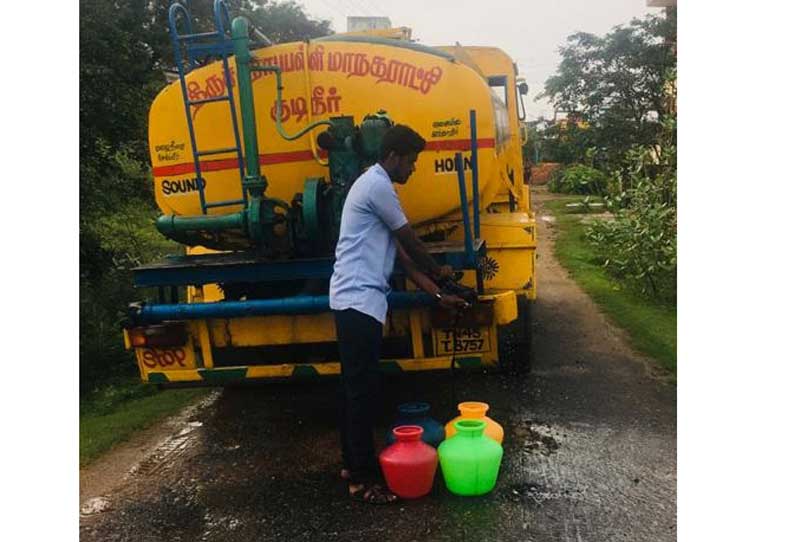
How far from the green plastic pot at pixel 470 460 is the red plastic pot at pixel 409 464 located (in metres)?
0.07

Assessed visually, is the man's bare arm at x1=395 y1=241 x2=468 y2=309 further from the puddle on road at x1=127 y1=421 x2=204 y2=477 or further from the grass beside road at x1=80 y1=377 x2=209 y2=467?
the grass beside road at x1=80 y1=377 x2=209 y2=467

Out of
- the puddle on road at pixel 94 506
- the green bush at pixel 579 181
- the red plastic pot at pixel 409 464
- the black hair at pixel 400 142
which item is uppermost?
the green bush at pixel 579 181

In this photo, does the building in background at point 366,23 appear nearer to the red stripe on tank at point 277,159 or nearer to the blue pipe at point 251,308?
the red stripe on tank at point 277,159

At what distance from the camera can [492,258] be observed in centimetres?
403

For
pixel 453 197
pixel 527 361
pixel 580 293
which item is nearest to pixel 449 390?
pixel 527 361

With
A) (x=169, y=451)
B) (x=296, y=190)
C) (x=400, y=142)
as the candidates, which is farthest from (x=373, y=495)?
(x=296, y=190)

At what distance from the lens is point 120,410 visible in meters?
4.77

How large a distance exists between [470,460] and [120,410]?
8.85 ft

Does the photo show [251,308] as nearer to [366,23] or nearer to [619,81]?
[366,23]

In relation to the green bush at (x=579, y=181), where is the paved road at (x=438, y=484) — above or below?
below

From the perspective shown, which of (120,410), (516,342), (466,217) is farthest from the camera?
(120,410)

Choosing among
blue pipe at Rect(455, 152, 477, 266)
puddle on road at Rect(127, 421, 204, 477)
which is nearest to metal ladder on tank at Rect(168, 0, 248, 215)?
blue pipe at Rect(455, 152, 477, 266)

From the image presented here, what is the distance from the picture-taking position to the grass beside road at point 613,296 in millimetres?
5410

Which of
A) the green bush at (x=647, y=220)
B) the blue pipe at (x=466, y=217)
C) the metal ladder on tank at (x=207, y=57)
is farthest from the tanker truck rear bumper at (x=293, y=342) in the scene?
the green bush at (x=647, y=220)
